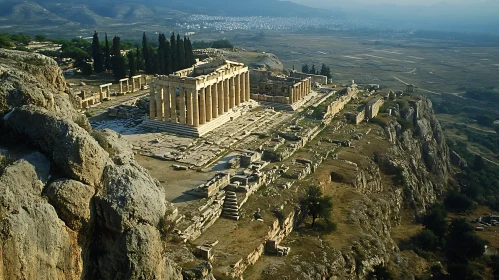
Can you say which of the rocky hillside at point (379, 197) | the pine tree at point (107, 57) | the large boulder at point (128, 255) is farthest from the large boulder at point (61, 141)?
the pine tree at point (107, 57)

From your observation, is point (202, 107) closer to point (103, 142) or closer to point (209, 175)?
point (209, 175)

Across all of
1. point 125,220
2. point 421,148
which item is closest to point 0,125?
point 125,220

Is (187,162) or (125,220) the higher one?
(125,220)

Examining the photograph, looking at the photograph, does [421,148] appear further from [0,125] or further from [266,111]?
[0,125]

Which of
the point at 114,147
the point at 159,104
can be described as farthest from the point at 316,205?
the point at 159,104

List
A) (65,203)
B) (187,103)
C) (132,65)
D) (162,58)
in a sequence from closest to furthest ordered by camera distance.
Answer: (65,203)
(187,103)
(132,65)
(162,58)

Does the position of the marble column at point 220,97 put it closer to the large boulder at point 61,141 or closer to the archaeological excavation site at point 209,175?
the archaeological excavation site at point 209,175
